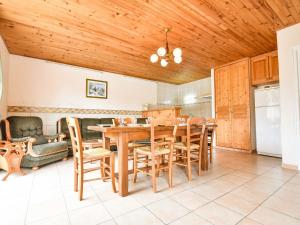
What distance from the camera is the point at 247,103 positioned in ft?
14.0

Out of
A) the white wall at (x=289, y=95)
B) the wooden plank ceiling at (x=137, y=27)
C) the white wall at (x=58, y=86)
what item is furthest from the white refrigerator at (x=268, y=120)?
the white wall at (x=58, y=86)

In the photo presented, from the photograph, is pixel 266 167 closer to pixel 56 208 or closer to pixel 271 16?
pixel 271 16

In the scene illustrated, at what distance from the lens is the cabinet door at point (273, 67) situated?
3891 millimetres

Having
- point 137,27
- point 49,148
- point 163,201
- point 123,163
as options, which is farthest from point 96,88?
point 163,201

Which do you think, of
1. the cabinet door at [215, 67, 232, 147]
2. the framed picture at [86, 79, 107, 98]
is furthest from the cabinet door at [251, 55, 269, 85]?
the framed picture at [86, 79, 107, 98]

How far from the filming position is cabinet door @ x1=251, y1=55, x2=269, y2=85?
4.05 meters

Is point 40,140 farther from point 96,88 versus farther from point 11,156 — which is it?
point 96,88

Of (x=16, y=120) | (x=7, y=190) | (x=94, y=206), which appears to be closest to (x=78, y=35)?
(x=16, y=120)

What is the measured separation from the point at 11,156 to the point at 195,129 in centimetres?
317

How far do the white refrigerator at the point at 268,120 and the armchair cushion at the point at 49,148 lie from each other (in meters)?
4.69

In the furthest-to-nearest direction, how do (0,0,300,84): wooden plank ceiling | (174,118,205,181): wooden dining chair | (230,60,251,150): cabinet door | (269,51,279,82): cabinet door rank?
(230,60,251,150): cabinet door < (269,51,279,82): cabinet door < (174,118,205,181): wooden dining chair < (0,0,300,84): wooden plank ceiling

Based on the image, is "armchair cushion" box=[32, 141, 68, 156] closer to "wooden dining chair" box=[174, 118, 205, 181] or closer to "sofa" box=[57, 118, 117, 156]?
"sofa" box=[57, 118, 117, 156]

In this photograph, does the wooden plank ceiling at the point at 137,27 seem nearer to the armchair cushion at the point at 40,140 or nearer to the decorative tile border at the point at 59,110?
the decorative tile border at the point at 59,110

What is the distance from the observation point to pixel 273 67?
12.9 ft
